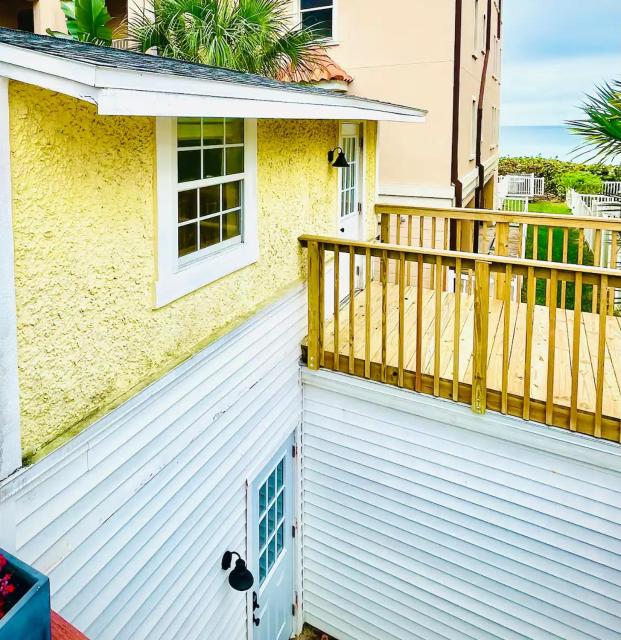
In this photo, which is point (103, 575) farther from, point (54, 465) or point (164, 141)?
point (164, 141)

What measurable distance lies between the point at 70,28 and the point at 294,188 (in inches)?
268

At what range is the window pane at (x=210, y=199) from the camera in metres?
4.11

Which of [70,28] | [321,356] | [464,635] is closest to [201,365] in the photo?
[321,356]

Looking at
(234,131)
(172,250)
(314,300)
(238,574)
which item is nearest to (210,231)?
(172,250)

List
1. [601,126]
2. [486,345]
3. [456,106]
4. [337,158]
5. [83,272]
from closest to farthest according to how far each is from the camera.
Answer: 1. [83,272]
2. [486,345]
3. [601,126]
4. [337,158]
5. [456,106]

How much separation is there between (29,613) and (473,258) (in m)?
3.97

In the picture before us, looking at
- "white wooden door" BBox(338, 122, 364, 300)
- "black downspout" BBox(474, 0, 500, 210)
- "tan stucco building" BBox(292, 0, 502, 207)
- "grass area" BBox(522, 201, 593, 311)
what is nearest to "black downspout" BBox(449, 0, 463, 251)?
"tan stucco building" BBox(292, 0, 502, 207)

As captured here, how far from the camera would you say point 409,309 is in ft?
23.0

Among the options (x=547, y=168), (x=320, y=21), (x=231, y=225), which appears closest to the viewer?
(x=231, y=225)

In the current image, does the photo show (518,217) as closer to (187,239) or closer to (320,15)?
(187,239)

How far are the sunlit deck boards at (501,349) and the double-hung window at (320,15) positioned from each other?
22.1 feet

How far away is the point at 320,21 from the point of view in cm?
1137

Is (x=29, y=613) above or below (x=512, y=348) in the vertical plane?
above

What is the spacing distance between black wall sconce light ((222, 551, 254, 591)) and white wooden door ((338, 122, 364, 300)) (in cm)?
361
